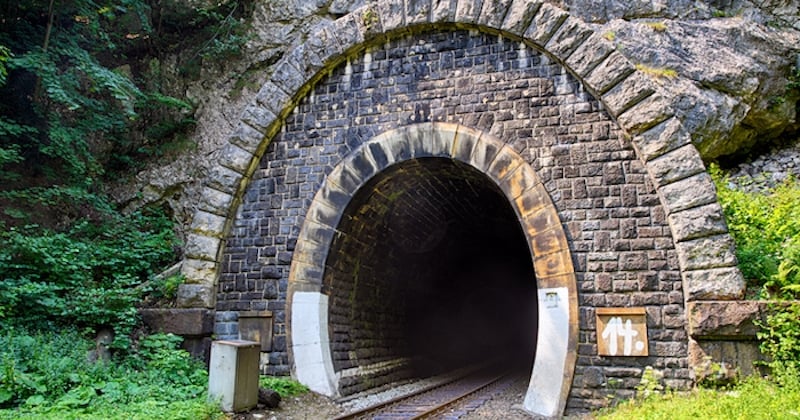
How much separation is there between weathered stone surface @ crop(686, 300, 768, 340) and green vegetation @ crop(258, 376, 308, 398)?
201 inches

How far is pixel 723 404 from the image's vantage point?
6.12 metres

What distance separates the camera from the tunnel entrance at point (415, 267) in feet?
30.7

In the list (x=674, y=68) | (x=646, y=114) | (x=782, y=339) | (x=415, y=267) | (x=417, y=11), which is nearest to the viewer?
(x=782, y=339)

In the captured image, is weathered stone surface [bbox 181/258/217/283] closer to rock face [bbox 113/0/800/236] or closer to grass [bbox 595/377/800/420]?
rock face [bbox 113/0/800/236]

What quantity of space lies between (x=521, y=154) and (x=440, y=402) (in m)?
3.83

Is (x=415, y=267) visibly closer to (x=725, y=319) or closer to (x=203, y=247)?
(x=203, y=247)

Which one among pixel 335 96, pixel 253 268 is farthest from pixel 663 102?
pixel 253 268

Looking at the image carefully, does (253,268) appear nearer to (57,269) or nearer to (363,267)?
(363,267)

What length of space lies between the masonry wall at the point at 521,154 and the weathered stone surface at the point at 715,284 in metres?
0.20

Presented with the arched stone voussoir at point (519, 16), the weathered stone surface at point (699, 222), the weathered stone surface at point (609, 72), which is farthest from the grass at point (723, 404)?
the arched stone voussoir at point (519, 16)

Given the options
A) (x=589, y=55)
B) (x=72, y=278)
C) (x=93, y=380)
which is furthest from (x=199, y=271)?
(x=589, y=55)

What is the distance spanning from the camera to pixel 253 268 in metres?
9.31

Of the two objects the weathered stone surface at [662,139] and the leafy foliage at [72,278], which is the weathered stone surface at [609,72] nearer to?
the weathered stone surface at [662,139]

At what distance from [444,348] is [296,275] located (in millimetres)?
7041
